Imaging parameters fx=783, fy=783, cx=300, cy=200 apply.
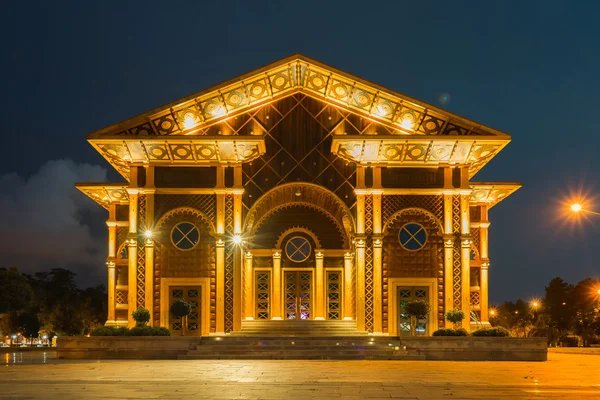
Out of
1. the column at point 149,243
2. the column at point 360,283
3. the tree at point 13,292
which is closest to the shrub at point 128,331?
the column at point 149,243

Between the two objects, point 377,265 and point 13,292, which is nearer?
point 377,265

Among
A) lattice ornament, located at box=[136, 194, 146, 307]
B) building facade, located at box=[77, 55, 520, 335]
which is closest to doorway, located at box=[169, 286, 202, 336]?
building facade, located at box=[77, 55, 520, 335]

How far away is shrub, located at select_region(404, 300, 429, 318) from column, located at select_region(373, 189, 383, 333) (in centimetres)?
175

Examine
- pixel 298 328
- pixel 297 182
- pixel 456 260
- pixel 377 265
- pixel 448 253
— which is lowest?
pixel 298 328

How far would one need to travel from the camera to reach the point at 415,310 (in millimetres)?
29625

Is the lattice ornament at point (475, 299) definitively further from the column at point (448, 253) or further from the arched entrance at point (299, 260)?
the arched entrance at point (299, 260)

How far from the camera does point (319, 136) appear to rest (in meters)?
33.0

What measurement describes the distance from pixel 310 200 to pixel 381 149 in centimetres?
496

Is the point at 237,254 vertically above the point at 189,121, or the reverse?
the point at 189,121

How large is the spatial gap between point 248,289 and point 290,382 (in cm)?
1818

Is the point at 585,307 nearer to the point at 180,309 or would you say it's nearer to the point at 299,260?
the point at 299,260

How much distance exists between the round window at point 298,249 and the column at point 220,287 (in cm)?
503

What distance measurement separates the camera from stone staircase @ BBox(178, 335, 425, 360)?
1049 inches

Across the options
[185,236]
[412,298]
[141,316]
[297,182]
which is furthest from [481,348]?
[185,236]
